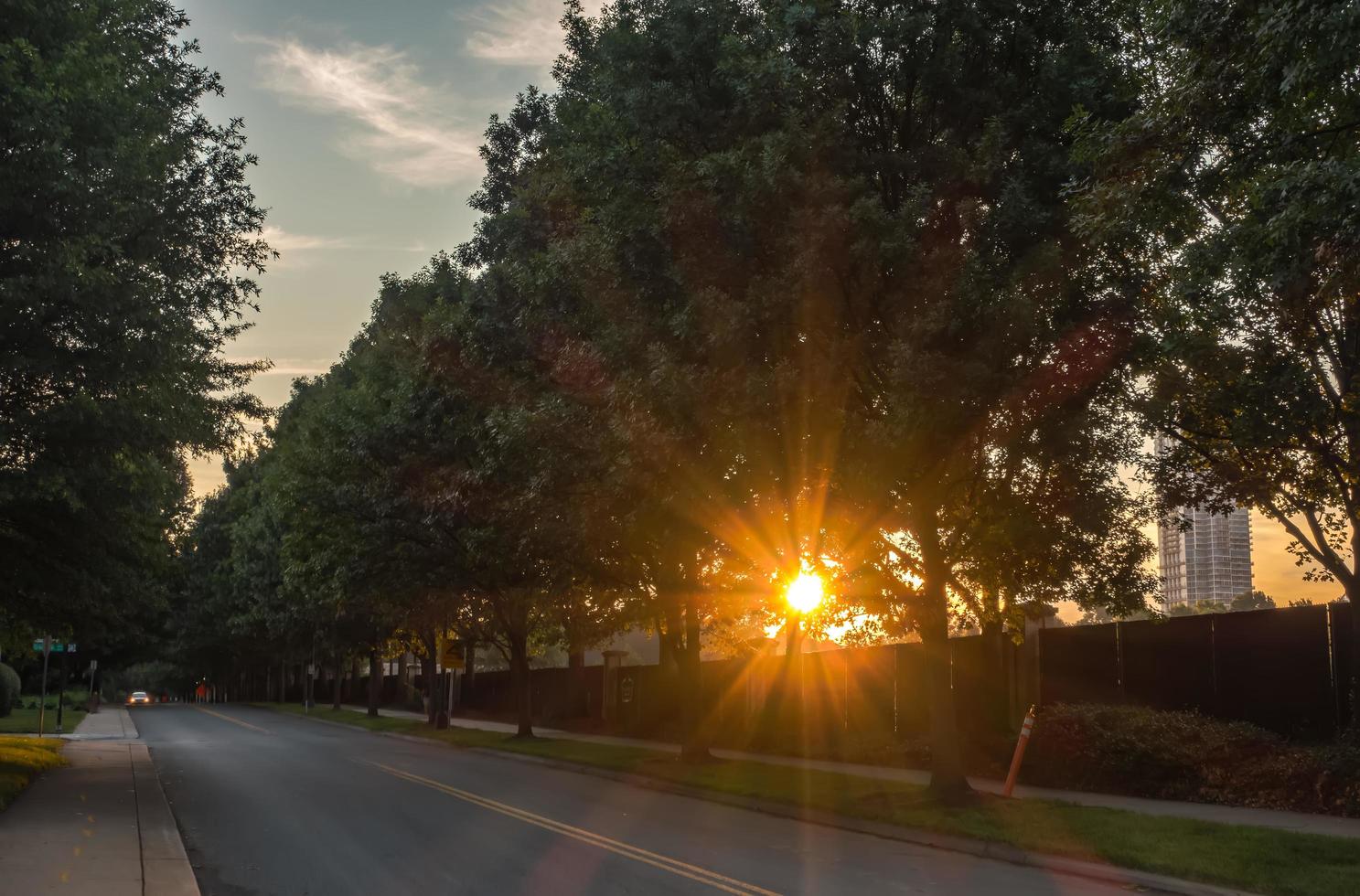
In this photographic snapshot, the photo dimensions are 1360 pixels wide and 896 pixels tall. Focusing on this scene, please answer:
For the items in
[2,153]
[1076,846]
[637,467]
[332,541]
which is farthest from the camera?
[332,541]

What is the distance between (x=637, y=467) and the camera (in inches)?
667

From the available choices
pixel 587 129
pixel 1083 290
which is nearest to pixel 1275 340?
pixel 1083 290

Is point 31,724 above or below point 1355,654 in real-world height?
below

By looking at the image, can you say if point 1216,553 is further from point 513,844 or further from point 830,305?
point 513,844

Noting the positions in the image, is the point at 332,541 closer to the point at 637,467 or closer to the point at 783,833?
the point at 637,467

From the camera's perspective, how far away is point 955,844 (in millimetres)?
13391

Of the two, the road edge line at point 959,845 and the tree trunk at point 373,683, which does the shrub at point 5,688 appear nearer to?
the tree trunk at point 373,683

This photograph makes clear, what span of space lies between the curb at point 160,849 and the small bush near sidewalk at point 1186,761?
12561mm

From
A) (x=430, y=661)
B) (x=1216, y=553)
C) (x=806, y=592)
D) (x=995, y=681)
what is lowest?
(x=430, y=661)

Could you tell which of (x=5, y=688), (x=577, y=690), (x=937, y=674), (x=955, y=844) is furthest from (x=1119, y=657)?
(x=5, y=688)

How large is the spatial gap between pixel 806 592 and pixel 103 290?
39.3ft

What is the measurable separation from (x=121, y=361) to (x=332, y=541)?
18375 mm

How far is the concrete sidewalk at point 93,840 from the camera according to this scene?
10.2m

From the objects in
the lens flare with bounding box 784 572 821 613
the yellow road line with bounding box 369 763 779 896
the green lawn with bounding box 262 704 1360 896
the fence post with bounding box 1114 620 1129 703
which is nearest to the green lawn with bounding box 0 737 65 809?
the yellow road line with bounding box 369 763 779 896
